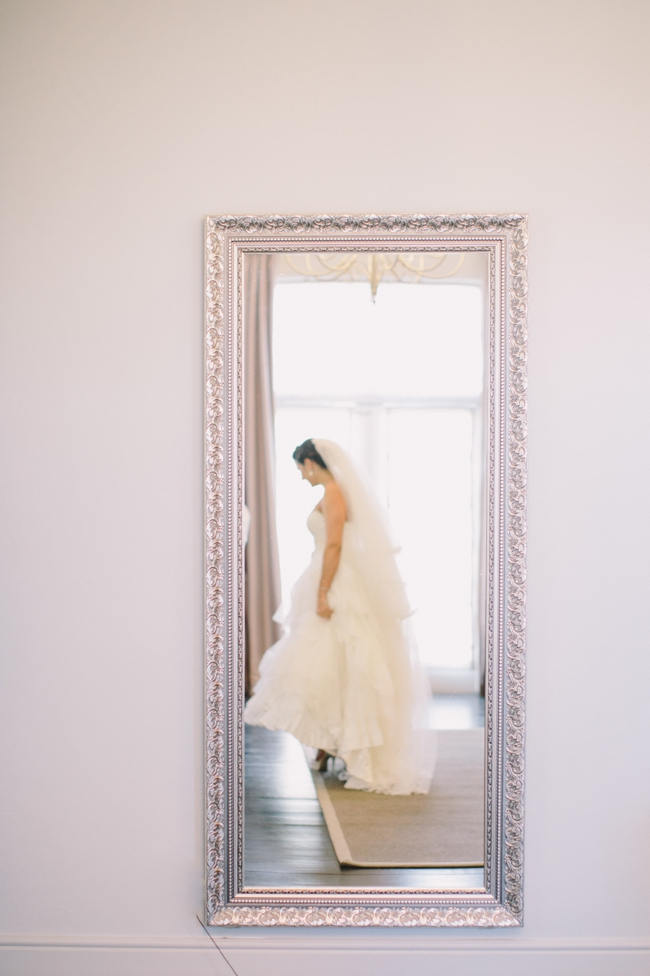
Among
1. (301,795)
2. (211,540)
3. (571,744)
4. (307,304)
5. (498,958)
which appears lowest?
(498,958)

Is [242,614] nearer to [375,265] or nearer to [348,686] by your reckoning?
[348,686]

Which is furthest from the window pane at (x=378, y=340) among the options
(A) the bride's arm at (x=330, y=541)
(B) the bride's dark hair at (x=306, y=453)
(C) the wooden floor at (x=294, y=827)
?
(C) the wooden floor at (x=294, y=827)

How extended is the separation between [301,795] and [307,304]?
1244mm

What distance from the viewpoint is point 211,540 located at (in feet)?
6.26

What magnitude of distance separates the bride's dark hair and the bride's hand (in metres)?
0.34

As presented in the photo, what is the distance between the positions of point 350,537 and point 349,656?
0.30 m

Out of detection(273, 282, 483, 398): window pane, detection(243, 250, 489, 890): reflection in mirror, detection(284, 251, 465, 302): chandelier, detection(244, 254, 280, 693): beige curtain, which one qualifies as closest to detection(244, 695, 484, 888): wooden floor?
detection(243, 250, 489, 890): reflection in mirror

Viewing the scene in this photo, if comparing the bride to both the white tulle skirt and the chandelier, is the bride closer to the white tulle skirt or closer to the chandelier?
the white tulle skirt

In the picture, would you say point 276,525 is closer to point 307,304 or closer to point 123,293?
point 307,304

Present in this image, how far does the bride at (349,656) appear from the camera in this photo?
1.89m

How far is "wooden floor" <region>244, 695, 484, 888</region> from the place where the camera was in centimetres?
190

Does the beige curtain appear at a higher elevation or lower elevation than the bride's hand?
higher

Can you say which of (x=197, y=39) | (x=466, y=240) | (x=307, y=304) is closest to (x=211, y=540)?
(x=307, y=304)

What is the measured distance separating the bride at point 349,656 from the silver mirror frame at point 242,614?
5.8 inches
